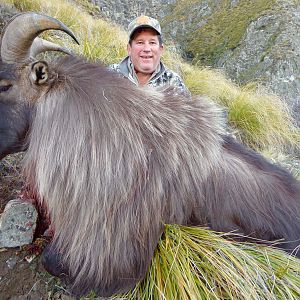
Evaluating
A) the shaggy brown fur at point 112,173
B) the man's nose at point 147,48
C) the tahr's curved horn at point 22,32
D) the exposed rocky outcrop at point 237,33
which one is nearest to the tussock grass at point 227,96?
the man's nose at point 147,48

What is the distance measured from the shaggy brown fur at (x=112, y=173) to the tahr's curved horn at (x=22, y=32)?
0.22 meters

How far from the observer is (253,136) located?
6473 mm

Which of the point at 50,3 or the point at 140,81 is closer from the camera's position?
the point at 140,81

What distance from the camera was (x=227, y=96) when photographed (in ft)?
23.8

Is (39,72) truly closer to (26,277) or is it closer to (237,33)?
(26,277)

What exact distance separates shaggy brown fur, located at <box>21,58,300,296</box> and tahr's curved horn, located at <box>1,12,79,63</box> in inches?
8.6

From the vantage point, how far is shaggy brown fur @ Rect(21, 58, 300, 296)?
248cm

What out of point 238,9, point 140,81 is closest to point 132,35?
point 140,81

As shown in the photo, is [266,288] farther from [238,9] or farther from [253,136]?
[238,9]

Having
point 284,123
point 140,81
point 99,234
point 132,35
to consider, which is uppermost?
point 132,35

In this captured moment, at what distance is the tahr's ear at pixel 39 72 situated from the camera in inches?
99.7

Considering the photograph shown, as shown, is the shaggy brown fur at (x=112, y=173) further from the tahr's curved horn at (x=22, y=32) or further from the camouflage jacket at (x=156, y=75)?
the camouflage jacket at (x=156, y=75)

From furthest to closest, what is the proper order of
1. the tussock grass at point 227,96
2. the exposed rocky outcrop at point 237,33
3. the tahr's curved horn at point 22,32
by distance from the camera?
the exposed rocky outcrop at point 237,33
the tussock grass at point 227,96
the tahr's curved horn at point 22,32

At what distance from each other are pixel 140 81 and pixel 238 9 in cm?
1336
